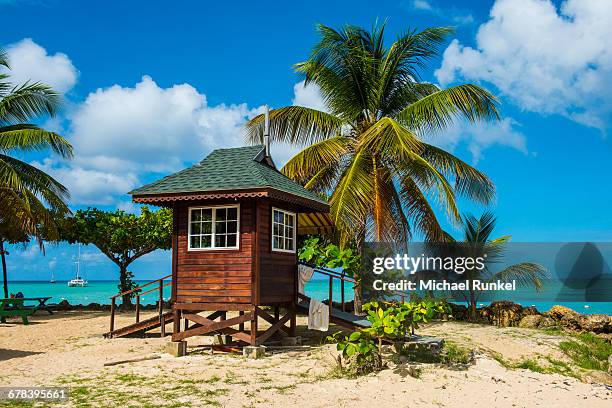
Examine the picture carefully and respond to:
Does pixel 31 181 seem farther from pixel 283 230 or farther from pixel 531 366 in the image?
pixel 531 366

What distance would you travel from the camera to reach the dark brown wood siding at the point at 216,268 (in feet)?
42.7

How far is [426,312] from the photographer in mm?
11461

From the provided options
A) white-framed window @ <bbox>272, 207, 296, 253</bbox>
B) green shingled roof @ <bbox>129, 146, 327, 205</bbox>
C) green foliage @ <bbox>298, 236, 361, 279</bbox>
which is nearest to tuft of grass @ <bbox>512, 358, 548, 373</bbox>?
green foliage @ <bbox>298, 236, 361, 279</bbox>

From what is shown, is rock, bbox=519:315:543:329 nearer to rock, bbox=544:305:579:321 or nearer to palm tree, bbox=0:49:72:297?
rock, bbox=544:305:579:321

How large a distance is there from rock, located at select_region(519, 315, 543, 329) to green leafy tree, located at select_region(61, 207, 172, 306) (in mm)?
14217

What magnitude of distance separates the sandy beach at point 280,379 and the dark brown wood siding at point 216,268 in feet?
4.33

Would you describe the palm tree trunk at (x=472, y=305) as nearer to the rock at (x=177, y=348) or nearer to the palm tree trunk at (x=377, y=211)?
the palm tree trunk at (x=377, y=211)

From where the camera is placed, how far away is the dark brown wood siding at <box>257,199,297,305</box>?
13.2 m

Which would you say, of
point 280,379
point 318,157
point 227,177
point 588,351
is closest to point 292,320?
point 227,177

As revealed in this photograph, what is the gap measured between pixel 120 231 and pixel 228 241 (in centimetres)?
1252

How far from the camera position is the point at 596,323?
18562 millimetres

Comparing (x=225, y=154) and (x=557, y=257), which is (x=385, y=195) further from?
(x=557, y=257)

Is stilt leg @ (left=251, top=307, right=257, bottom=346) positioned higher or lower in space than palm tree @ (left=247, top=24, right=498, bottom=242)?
lower

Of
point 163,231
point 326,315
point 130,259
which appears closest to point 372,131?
point 326,315
